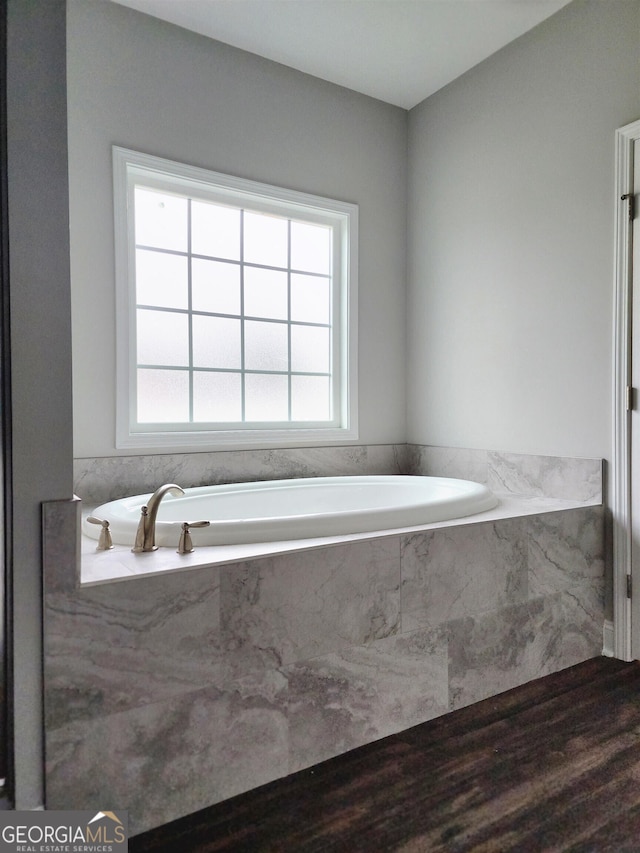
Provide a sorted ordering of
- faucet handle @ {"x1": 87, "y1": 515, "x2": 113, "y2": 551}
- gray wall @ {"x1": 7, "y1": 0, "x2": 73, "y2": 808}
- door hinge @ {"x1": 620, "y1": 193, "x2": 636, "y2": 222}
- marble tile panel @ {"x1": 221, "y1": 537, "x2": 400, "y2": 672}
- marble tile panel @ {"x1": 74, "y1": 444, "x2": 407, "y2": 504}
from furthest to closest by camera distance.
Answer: marble tile panel @ {"x1": 74, "y1": 444, "x2": 407, "y2": 504}, door hinge @ {"x1": 620, "y1": 193, "x2": 636, "y2": 222}, faucet handle @ {"x1": 87, "y1": 515, "x2": 113, "y2": 551}, marble tile panel @ {"x1": 221, "y1": 537, "x2": 400, "y2": 672}, gray wall @ {"x1": 7, "y1": 0, "x2": 73, "y2": 808}

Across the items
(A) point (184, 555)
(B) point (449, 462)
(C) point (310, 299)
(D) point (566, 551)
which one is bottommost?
(D) point (566, 551)

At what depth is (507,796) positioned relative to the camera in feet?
4.80

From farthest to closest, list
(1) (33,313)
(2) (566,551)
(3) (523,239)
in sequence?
(3) (523,239) → (2) (566,551) → (1) (33,313)

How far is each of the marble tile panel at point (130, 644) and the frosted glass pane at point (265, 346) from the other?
5.70 ft

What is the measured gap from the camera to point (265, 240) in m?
3.06

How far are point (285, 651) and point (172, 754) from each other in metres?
0.36

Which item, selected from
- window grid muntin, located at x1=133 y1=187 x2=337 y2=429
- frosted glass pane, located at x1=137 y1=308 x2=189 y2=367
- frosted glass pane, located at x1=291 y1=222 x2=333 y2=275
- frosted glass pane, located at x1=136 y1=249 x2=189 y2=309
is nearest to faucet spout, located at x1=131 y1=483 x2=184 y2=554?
window grid muntin, located at x1=133 y1=187 x2=337 y2=429

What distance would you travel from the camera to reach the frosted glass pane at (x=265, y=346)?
9.91 ft

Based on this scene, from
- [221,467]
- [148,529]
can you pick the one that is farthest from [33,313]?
[221,467]

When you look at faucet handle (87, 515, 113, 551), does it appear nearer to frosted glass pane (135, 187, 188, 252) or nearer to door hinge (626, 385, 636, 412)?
frosted glass pane (135, 187, 188, 252)

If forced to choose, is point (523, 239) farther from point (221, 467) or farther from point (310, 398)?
point (221, 467)

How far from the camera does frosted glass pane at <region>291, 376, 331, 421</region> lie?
3.18 metres

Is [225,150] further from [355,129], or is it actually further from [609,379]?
[609,379]

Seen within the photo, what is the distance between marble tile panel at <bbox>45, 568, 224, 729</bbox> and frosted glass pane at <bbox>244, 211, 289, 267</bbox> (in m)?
2.03
